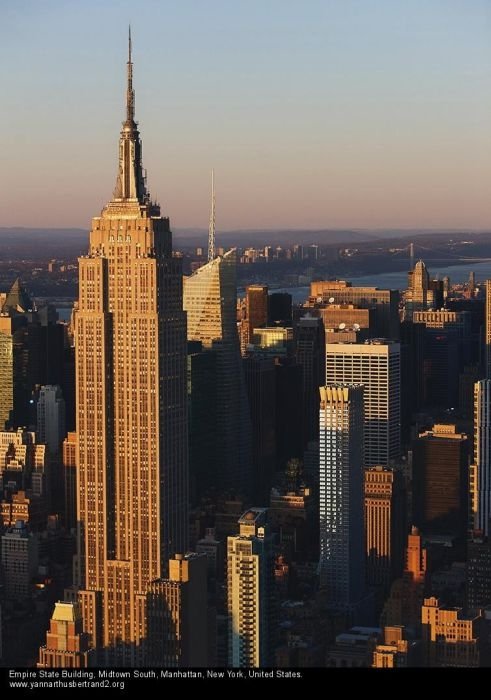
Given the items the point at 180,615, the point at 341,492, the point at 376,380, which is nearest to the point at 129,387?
the point at 180,615

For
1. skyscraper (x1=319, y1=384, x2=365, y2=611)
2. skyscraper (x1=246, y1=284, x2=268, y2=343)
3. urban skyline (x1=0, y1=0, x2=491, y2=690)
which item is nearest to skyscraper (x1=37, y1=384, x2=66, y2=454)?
urban skyline (x1=0, y1=0, x2=491, y2=690)

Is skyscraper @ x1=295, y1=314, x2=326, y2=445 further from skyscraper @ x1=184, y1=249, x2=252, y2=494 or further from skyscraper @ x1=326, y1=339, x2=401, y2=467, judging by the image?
skyscraper @ x1=184, y1=249, x2=252, y2=494

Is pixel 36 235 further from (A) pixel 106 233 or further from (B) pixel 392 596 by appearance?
(B) pixel 392 596

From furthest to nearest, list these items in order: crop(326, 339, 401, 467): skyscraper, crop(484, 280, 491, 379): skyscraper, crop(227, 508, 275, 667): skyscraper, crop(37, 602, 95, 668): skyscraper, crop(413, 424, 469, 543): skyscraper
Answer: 1. crop(484, 280, 491, 379): skyscraper
2. crop(326, 339, 401, 467): skyscraper
3. crop(413, 424, 469, 543): skyscraper
4. crop(227, 508, 275, 667): skyscraper
5. crop(37, 602, 95, 668): skyscraper

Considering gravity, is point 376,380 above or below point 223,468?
above

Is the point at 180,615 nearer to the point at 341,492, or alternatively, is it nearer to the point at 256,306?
the point at 341,492
